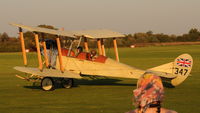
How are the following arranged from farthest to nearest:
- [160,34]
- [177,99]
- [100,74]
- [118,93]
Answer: [160,34]
[100,74]
[118,93]
[177,99]

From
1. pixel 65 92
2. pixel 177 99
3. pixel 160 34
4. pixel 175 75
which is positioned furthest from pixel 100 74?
pixel 160 34

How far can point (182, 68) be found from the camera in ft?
45.1

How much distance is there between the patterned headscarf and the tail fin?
39.1 ft

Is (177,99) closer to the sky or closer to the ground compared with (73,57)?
closer to the ground

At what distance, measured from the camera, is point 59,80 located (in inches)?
614

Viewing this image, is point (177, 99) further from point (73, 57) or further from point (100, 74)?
point (73, 57)

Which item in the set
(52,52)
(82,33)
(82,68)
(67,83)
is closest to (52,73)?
(67,83)

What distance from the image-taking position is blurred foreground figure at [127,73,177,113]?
6.79 feet

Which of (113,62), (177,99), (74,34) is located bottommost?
(177,99)

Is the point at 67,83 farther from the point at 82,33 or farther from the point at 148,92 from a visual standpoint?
the point at 148,92

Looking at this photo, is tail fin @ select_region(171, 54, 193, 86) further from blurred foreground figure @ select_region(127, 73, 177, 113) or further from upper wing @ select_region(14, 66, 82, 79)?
blurred foreground figure @ select_region(127, 73, 177, 113)

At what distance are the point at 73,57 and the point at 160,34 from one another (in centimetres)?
12753

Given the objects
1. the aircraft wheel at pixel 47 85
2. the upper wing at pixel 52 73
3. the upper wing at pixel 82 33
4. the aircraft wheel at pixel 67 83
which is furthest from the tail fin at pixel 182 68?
the aircraft wheel at pixel 47 85

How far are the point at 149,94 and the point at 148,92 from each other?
0.01 m
